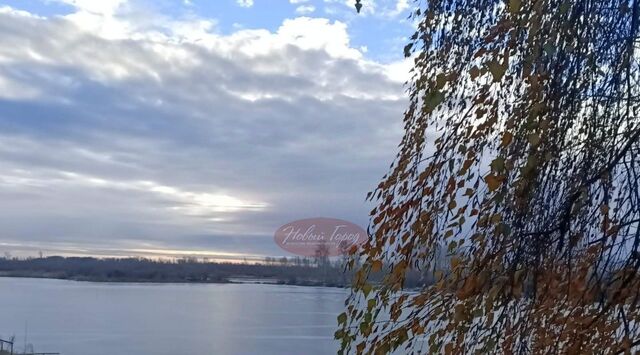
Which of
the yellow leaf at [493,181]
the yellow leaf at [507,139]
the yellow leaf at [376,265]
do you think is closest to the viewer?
the yellow leaf at [493,181]

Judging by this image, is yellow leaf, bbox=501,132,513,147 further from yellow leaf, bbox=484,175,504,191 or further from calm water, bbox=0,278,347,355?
calm water, bbox=0,278,347,355

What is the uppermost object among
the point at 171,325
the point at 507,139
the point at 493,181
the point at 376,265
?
the point at 507,139

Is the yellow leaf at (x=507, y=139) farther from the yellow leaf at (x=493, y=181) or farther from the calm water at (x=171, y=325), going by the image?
the calm water at (x=171, y=325)

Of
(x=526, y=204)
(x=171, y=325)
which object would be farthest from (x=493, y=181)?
(x=171, y=325)

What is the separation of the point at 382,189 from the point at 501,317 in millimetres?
477

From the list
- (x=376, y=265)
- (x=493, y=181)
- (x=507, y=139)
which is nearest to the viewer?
(x=493, y=181)

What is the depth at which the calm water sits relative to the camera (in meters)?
20.5

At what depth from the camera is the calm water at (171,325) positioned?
2050 centimetres

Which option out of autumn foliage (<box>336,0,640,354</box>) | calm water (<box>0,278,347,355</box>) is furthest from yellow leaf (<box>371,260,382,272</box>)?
calm water (<box>0,278,347,355</box>)

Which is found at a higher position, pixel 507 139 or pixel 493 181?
pixel 507 139

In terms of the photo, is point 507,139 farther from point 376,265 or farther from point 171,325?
point 171,325

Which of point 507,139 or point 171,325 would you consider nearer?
point 507,139

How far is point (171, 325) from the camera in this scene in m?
26.6

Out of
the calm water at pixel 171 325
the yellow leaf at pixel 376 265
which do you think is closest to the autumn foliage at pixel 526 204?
the yellow leaf at pixel 376 265
